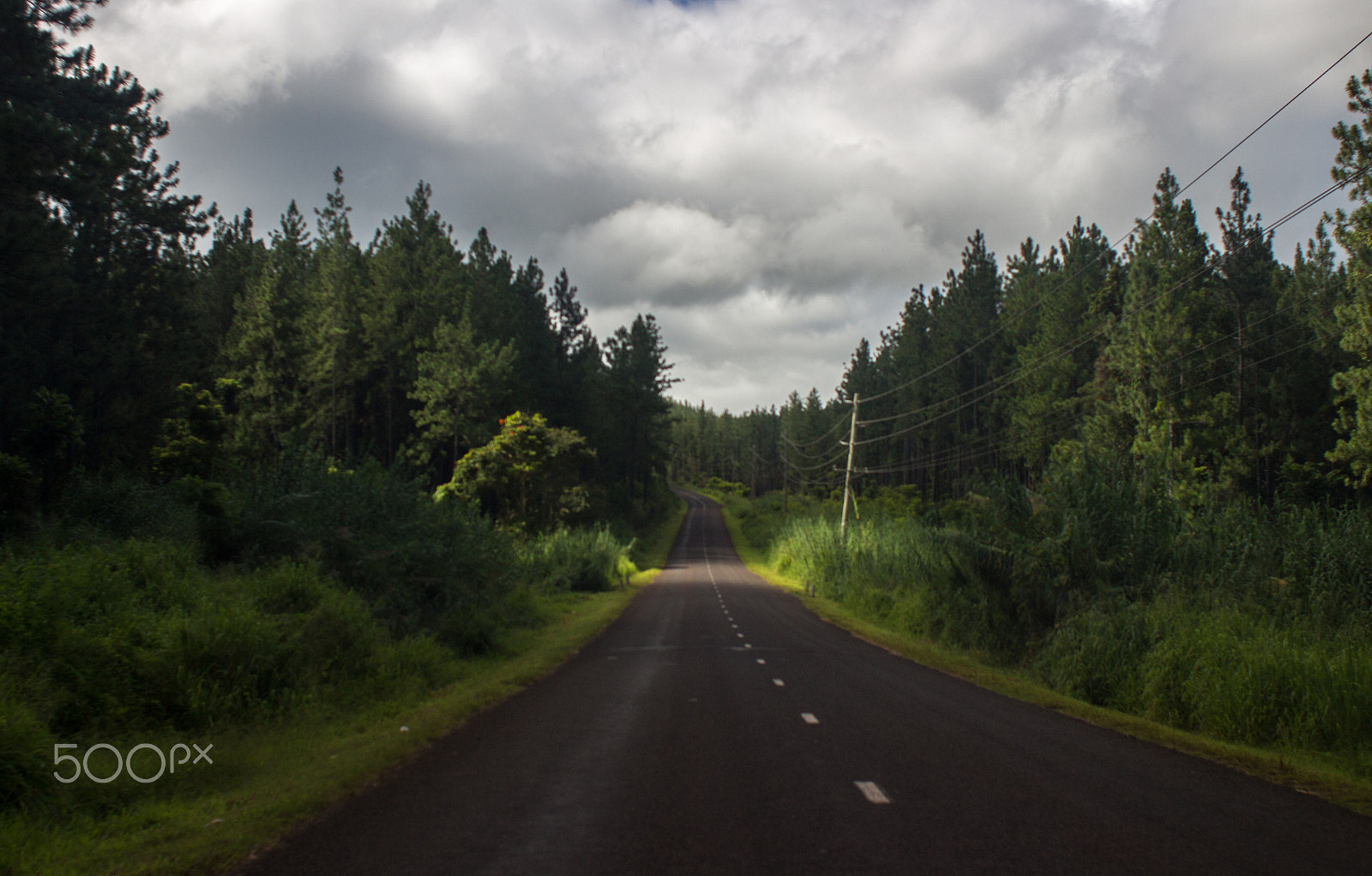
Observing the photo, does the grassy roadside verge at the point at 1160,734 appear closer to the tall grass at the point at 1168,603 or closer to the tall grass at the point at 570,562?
the tall grass at the point at 1168,603

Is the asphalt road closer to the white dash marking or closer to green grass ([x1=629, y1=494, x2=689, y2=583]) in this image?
the white dash marking

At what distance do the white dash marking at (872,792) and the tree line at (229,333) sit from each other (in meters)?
12.5

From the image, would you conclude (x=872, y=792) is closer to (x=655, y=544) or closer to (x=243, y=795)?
(x=243, y=795)

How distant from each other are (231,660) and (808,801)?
6.99 meters

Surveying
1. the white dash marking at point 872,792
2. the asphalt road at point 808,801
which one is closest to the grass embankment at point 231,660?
the asphalt road at point 808,801

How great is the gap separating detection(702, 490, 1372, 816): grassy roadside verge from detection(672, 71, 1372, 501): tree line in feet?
14.1

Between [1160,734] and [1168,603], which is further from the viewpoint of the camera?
[1168,603]

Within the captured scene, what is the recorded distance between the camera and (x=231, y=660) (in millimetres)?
9148

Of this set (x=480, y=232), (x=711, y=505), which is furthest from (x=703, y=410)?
(x=480, y=232)

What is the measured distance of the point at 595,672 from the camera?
44.7 ft

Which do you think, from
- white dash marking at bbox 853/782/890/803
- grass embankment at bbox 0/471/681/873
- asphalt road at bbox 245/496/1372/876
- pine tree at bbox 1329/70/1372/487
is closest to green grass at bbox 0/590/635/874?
grass embankment at bbox 0/471/681/873

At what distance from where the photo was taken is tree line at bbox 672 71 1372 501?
2828cm

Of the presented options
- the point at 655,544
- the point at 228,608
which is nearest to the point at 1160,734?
the point at 228,608

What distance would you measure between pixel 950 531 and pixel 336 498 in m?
13.3
